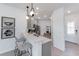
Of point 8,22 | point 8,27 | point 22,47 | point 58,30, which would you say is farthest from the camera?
point 58,30

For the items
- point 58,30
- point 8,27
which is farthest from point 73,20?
point 8,27

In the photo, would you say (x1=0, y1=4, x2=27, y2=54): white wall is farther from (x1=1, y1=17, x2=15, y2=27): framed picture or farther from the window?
the window

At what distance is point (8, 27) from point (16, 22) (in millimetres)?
286

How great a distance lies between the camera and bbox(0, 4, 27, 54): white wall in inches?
108

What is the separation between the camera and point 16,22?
2.83 metres

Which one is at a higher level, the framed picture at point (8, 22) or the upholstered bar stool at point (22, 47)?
the framed picture at point (8, 22)

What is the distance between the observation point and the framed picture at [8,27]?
2743mm

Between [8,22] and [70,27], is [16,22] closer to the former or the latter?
[8,22]

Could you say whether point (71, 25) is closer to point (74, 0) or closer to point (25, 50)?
point (74, 0)

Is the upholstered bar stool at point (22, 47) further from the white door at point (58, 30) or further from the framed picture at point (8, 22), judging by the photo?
the white door at point (58, 30)

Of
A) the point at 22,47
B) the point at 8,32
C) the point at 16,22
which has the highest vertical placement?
the point at 16,22

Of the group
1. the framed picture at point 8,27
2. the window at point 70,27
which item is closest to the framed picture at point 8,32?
the framed picture at point 8,27

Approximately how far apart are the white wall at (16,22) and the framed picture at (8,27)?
12 cm

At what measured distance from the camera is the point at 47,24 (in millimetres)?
2682
